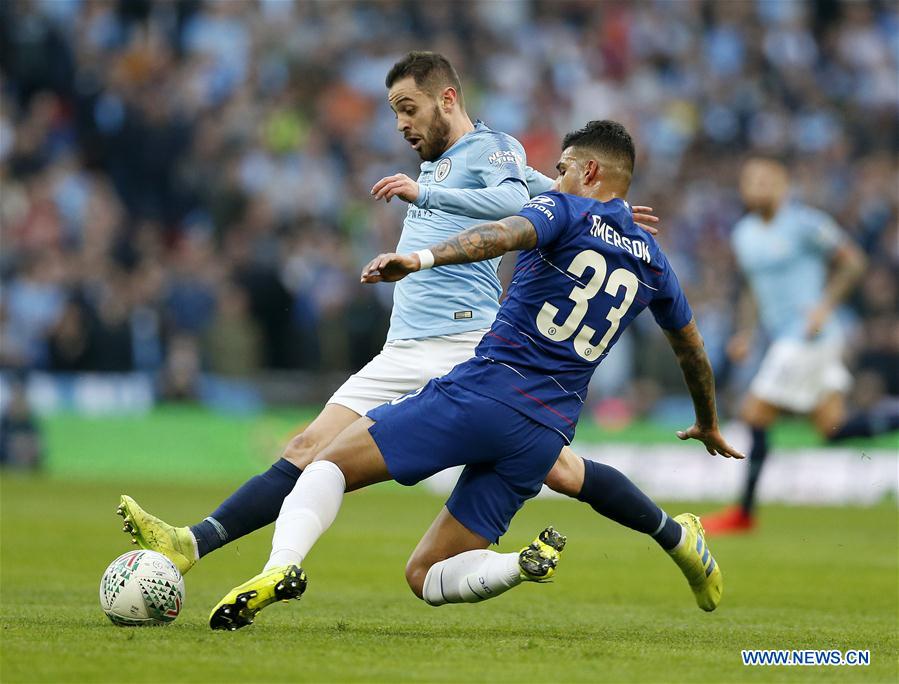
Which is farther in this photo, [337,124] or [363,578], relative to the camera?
[337,124]

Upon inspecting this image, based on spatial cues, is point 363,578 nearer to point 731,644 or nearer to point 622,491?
point 622,491

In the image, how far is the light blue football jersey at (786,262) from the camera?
42.3ft

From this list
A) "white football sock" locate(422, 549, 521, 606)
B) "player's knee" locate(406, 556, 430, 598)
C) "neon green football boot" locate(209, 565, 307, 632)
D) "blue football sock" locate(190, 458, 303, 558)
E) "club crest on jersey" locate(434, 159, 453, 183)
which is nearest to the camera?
"neon green football boot" locate(209, 565, 307, 632)

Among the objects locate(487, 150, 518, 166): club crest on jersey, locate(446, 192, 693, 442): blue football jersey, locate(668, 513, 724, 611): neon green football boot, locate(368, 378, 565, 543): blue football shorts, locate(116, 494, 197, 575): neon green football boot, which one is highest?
locate(487, 150, 518, 166): club crest on jersey

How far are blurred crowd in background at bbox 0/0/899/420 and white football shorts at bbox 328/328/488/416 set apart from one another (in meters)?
10.9

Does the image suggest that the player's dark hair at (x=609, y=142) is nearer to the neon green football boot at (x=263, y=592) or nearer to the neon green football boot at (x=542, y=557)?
the neon green football boot at (x=542, y=557)

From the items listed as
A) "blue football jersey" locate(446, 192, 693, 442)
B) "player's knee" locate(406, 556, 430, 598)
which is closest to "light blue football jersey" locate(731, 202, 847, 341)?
"blue football jersey" locate(446, 192, 693, 442)

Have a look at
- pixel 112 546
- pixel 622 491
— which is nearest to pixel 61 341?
pixel 112 546

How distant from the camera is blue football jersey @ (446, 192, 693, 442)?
6.25m

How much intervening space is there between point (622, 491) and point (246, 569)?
3284mm

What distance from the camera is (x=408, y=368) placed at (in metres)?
7.17

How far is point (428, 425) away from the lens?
627 centimetres

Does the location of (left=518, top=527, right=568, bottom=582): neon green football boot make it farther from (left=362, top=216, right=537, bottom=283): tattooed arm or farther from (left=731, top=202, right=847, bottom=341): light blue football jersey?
(left=731, top=202, right=847, bottom=341): light blue football jersey

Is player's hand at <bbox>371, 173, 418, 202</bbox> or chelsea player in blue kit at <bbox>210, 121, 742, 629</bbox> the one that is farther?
chelsea player in blue kit at <bbox>210, 121, 742, 629</bbox>
